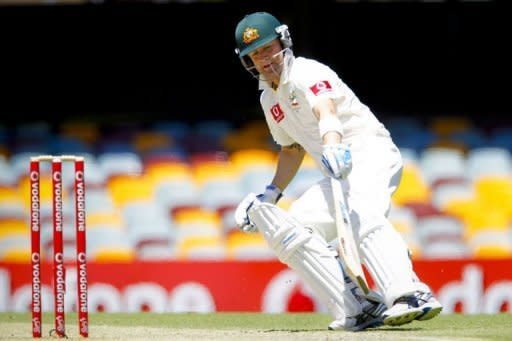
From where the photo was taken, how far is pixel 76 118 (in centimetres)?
1079

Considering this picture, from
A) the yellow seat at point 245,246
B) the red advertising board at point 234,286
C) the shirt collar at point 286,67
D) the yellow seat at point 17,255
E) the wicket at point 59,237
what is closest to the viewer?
the wicket at point 59,237

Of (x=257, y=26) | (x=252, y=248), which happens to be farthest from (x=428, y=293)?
(x=252, y=248)

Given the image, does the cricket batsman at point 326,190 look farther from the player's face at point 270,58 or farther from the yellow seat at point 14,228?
the yellow seat at point 14,228

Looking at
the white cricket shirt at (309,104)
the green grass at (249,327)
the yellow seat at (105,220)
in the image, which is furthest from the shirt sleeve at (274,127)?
the yellow seat at (105,220)

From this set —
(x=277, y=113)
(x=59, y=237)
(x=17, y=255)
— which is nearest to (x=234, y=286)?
(x=17, y=255)

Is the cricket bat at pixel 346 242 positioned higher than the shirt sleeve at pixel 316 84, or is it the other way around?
the shirt sleeve at pixel 316 84

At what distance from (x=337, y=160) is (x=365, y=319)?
71 cm

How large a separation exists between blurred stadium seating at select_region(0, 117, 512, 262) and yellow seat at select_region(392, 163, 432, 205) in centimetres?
1

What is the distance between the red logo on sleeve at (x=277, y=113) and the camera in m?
5.27

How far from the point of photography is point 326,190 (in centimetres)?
516

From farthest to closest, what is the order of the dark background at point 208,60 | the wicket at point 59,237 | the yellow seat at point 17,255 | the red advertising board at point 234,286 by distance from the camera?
the dark background at point 208,60, the yellow seat at point 17,255, the red advertising board at point 234,286, the wicket at point 59,237

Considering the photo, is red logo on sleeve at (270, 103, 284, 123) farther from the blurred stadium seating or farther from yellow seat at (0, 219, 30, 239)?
yellow seat at (0, 219, 30, 239)

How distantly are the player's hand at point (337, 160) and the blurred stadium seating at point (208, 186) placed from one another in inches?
164

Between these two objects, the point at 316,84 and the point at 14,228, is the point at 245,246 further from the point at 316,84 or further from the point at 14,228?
the point at 316,84
